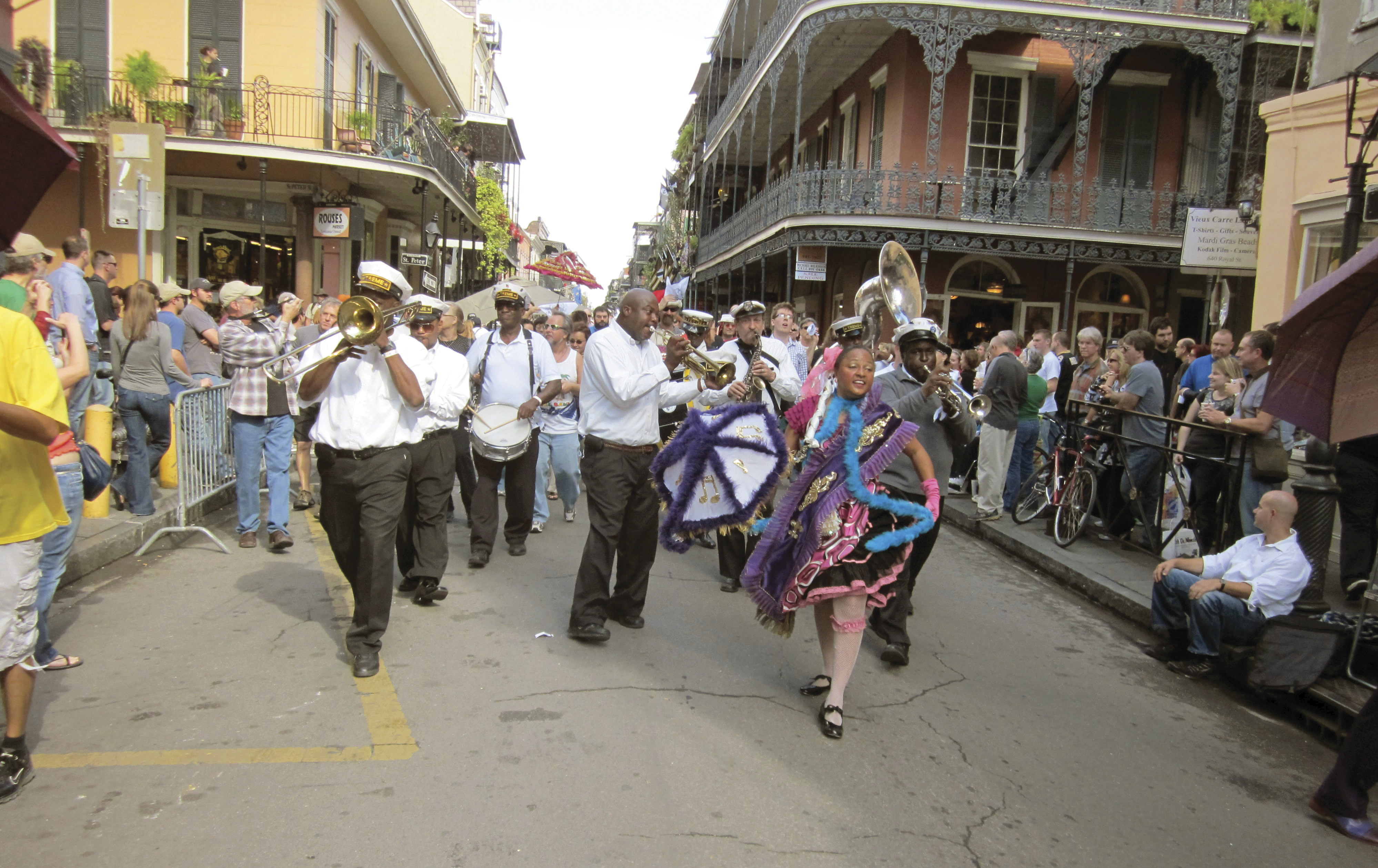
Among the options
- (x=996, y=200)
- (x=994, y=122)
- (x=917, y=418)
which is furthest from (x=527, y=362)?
(x=994, y=122)

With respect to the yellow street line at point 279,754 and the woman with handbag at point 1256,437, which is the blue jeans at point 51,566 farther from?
the woman with handbag at point 1256,437

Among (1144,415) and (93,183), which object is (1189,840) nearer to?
(1144,415)

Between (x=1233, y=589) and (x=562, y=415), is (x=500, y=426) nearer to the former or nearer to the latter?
(x=562, y=415)

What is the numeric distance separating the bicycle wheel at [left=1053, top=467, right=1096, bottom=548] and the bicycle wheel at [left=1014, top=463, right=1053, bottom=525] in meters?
0.42

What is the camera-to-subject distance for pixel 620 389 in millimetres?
5305

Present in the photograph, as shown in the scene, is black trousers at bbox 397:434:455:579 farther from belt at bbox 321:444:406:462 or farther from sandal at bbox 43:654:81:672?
sandal at bbox 43:654:81:672

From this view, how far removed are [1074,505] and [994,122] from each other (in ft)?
38.1

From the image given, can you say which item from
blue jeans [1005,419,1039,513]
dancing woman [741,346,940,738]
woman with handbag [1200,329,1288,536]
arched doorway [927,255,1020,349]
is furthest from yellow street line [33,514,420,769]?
arched doorway [927,255,1020,349]

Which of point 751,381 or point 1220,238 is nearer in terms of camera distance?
point 751,381

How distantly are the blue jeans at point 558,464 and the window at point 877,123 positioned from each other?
1228cm

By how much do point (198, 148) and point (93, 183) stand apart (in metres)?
2.38

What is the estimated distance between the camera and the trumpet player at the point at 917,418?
539 cm

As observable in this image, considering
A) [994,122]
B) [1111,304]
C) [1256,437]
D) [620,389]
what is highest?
[994,122]

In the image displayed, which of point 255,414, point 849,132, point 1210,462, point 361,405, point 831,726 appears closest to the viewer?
point 831,726
